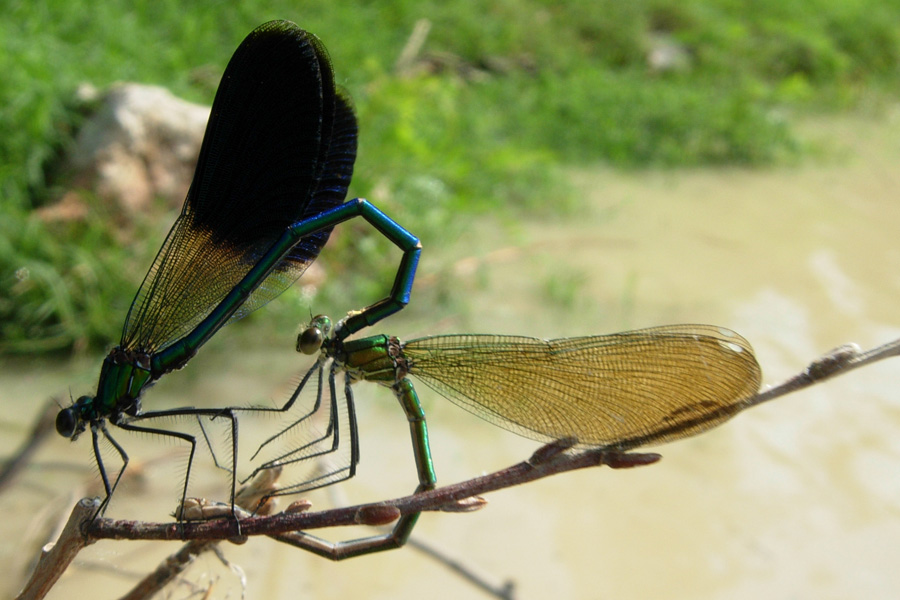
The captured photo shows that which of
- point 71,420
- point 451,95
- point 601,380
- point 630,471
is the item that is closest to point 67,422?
point 71,420

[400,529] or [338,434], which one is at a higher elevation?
[338,434]

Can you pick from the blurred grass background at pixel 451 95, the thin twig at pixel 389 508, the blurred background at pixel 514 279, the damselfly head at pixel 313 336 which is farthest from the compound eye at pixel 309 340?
the blurred grass background at pixel 451 95

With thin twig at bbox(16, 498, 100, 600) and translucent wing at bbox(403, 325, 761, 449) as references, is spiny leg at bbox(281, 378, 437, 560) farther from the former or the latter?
thin twig at bbox(16, 498, 100, 600)

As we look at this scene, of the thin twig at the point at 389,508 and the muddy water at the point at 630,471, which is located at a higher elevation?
the muddy water at the point at 630,471

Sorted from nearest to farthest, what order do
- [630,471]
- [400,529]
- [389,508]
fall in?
1. [389,508]
2. [400,529]
3. [630,471]

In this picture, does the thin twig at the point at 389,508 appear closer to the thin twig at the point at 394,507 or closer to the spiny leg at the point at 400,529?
the thin twig at the point at 394,507

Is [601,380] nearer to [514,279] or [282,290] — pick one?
[282,290]

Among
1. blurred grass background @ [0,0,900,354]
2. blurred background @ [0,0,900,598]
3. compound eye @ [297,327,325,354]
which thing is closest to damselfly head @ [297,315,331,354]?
compound eye @ [297,327,325,354]
